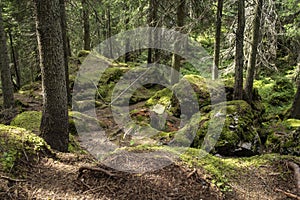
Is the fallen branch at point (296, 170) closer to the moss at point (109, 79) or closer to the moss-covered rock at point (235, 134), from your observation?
the moss-covered rock at point (235, 134)

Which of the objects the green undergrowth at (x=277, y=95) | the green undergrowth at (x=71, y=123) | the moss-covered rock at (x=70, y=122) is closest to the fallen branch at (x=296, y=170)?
the green undergrowth at (x=71, y=123)

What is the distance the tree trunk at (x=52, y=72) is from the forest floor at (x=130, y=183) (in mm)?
868

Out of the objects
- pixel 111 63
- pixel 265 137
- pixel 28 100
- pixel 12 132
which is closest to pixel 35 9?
pixel 12 132

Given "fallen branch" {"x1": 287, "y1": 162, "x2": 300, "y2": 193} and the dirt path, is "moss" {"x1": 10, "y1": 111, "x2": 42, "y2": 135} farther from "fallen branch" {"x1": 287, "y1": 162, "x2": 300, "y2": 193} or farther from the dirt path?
"fallen branch" {"x1": 287, "y1": 162, "x2": 300, "y2": 193}

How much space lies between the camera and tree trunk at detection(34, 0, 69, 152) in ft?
15.2

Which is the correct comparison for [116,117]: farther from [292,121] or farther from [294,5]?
[294,5]

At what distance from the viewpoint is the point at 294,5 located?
12.9 m

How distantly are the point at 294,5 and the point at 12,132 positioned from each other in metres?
14.0

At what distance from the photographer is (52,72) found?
4.90m

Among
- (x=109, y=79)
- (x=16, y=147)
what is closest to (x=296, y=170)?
(x=16, y=147)

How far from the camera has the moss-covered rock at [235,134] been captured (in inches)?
281

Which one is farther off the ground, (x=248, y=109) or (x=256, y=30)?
(x=256, y=30)

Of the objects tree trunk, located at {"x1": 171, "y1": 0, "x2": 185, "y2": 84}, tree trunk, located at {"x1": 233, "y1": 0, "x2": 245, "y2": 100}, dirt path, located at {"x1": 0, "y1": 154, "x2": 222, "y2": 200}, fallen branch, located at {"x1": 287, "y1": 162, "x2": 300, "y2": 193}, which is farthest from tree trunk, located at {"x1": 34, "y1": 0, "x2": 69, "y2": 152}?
tree trunk, located at {"x1": 171, "y1": 0, "x2": 185, "y2": 84}

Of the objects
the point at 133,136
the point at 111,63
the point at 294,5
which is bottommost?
the point at 133,136
